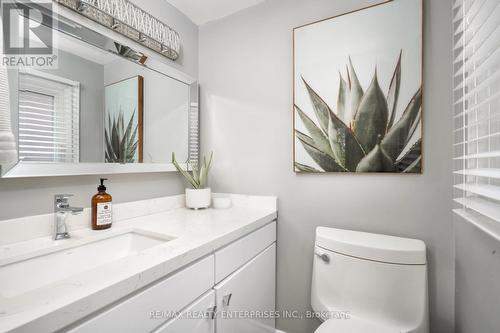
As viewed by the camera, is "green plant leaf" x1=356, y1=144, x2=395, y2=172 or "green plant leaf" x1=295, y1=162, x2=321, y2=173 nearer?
"green plant leaf" x1=356, y1=144, x2=395, y2=172

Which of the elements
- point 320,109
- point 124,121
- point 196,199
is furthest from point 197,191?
point 320,109

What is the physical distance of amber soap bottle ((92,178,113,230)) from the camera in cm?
96

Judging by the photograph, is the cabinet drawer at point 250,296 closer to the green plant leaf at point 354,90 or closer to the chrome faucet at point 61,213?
the chrome faucet at point 61,213

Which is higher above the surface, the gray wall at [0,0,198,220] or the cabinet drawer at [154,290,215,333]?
the gray wall at [0,0,198,220]

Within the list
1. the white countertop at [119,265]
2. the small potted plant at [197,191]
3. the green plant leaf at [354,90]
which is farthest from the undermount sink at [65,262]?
the green plant leaf at [354,90]

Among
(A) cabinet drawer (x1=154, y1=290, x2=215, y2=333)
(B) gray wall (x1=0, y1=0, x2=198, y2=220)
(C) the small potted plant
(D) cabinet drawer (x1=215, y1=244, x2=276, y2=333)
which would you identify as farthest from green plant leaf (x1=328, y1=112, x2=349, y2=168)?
(B) gray wall (x1=0, y1=0, x2=198, y2=220)

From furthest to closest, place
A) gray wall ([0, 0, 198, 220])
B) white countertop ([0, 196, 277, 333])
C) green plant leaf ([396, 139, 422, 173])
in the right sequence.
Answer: green plant leaf ([396, 139, 422, 173]) → gray wall ([0, 0, 198, 220]) → white countertop ([0, 196, 277, 333])

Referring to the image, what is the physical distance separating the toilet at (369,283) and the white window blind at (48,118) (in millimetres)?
1205

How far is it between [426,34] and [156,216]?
63.0 inches

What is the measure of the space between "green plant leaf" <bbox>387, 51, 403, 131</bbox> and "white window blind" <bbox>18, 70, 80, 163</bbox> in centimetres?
141

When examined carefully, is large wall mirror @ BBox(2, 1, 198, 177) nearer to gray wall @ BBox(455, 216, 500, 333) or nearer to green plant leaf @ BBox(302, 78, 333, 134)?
green plant leaf @ BBox(302, 78, 333, 134)

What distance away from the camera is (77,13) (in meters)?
0.95

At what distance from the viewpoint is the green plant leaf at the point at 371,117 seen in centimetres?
107

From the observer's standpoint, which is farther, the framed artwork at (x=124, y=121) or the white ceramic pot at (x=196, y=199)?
the white ceramic pot at (x=196, y=199)
